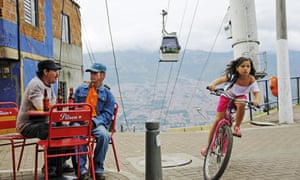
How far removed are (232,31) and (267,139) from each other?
8321mm

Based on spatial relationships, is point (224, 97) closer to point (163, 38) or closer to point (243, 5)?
point (243, 5)

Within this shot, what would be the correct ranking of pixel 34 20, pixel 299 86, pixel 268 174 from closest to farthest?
1. pixel 268 174
2. pixel 34 20
3. pixel 299 86

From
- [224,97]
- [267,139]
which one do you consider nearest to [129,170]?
[224,97]

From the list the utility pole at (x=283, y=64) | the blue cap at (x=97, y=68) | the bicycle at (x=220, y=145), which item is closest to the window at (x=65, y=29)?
the utility pole at (x=283, y=64)

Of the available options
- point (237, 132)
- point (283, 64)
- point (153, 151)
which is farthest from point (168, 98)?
point (153, 151)

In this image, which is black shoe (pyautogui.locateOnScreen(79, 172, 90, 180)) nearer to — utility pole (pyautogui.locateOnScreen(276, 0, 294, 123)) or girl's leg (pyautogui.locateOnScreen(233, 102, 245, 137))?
girl's leg (pyautogui.locateOnScreen(233, 102, 245, 137))

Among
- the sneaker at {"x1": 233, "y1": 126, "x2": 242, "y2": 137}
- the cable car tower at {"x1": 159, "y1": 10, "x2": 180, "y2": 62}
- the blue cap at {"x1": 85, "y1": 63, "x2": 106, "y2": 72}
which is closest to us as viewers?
the blue cap at {"x1": 85, "y1": 63, "x2": 106, "y2": 72}

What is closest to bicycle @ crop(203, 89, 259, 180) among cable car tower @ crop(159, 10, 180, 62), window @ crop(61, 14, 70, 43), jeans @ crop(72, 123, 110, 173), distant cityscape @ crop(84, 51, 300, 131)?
distant cityscape @ crop(84, 51, 300, 131)

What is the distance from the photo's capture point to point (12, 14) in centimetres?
1076

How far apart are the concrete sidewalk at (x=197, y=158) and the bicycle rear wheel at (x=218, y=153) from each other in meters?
0.32

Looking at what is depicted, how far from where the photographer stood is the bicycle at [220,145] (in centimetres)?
404

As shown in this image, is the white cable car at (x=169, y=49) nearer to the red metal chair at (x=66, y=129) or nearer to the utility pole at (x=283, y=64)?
the utility pole at (x=283, y=64)

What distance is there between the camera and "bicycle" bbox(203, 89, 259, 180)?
13.3 ft

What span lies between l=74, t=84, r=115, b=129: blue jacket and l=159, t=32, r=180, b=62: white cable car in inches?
615
